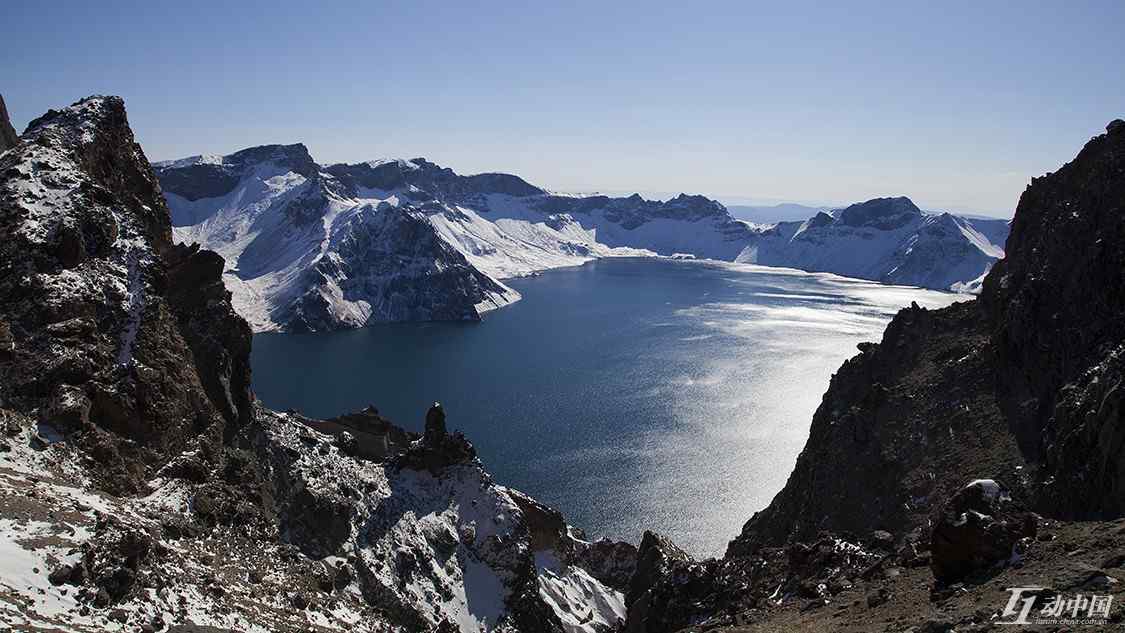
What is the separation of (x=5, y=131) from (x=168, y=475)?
51250 mm

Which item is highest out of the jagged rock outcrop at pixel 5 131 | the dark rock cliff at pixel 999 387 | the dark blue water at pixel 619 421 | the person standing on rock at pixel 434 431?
the jagged rock outcrop at pixel 5 131

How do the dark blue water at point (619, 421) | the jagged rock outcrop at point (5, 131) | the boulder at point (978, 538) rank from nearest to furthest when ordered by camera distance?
the boulder at point (978, 538) → the jagged rock outcrop at point (5, 131) → the dark blue water at point (619, 421)

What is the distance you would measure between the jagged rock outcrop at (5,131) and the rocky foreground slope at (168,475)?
22813mm

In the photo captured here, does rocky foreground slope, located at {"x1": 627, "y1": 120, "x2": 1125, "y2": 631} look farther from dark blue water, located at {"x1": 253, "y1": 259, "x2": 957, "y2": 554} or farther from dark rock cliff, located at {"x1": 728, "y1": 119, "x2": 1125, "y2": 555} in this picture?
dark blue water, located at {"x1": 253, "y1": 259, "x2": 957, "y2": 554}

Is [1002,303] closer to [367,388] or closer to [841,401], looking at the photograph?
[841,401]

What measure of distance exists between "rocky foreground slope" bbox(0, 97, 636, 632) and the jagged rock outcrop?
2281cm

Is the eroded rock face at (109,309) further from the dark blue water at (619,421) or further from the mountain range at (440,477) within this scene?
the dark blue water at (619,421)

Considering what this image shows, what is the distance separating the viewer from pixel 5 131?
7581 cm

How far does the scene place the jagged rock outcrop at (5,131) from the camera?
7381 centimetres

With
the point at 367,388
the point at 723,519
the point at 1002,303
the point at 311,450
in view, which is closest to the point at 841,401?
the point at 1002,303

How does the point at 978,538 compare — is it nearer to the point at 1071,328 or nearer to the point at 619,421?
the point at 1071,328

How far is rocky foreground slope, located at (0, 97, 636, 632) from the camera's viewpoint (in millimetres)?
34156

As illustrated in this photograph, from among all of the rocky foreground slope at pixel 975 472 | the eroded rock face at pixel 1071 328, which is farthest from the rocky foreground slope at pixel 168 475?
the eroded rock face at pixel 1071 328

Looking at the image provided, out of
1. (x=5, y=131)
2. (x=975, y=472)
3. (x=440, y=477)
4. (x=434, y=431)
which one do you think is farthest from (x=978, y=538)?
(x=5, y=131)
